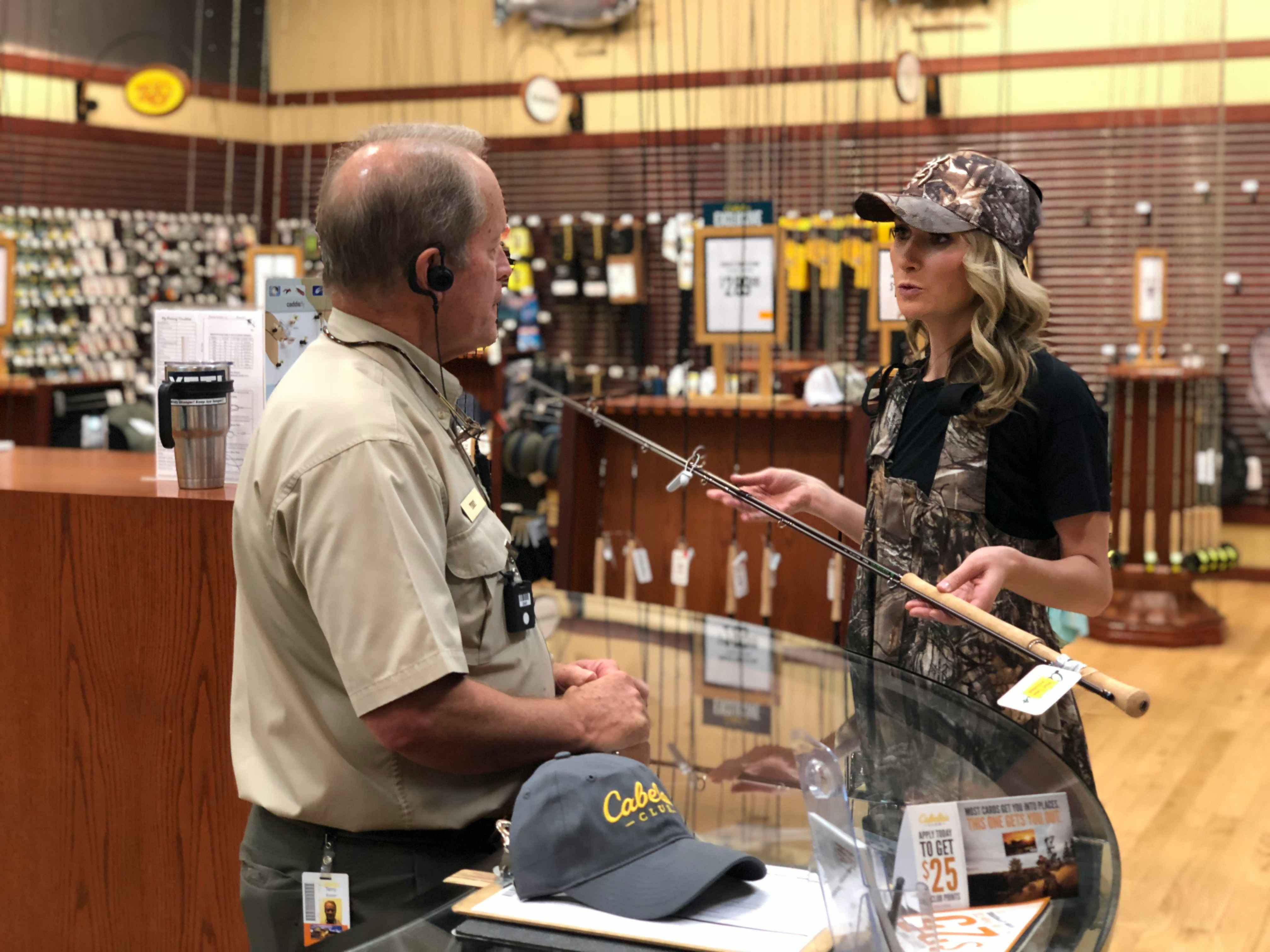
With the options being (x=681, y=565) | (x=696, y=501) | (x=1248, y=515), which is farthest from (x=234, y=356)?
(x=1248, y=515)

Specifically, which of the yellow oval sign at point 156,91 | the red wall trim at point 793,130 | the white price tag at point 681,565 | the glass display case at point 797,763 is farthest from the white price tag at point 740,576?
the yellow oval sign at point 156,91

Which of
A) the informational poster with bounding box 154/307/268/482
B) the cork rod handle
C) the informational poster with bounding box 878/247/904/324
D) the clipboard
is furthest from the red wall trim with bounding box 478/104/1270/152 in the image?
the clipboard

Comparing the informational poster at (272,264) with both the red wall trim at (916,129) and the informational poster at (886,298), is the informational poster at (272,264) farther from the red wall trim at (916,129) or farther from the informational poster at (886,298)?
the informational poster at (886,298)

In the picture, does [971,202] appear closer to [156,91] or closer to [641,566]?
[641,566]

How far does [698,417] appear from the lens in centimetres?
539

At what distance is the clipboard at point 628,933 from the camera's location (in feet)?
3.86

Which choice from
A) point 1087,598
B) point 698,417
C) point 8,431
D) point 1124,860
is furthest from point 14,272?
point 1087,598

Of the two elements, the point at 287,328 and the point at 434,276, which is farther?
the point at 287,328

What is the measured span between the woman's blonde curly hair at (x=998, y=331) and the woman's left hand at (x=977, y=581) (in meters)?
0.23

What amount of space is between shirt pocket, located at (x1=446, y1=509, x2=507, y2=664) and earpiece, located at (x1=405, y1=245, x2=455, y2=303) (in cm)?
25

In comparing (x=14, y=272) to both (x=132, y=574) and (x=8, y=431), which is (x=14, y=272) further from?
(x=132, y=574)

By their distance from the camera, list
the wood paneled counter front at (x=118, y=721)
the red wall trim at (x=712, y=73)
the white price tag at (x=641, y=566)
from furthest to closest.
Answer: the red wall trim at (x=712, y=73) < the white price tag at (x=641, y=566) < the wood paneled counter front at (x=118, y=721)

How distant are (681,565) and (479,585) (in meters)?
3.37

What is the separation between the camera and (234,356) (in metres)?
2.54
